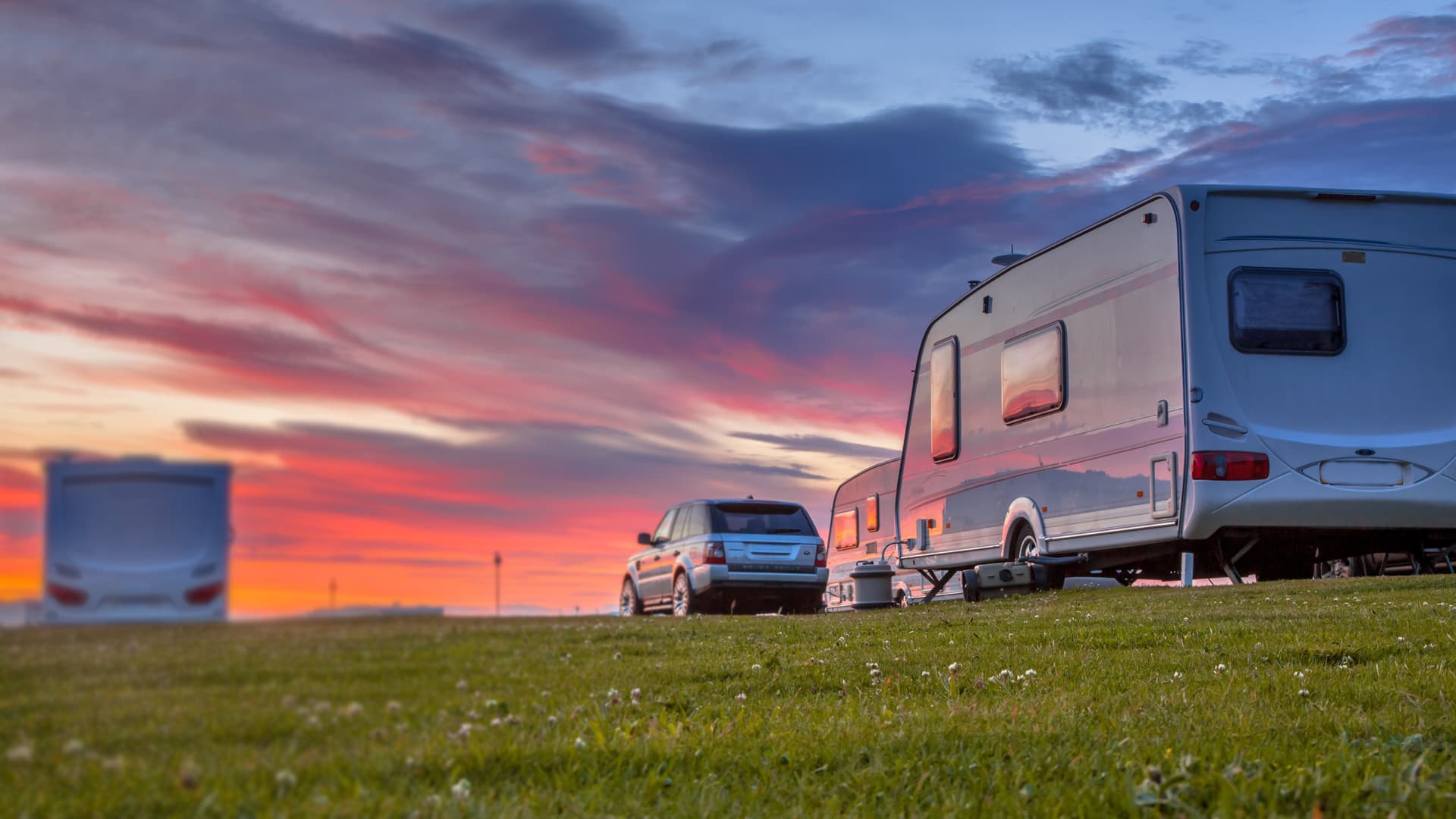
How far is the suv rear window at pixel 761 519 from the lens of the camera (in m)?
17.5

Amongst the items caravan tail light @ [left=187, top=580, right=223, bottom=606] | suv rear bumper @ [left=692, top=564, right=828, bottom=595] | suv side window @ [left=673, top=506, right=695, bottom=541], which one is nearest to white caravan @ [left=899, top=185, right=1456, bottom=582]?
suv rear bumper @ [left=692, top=564, right=828, bottom=595]

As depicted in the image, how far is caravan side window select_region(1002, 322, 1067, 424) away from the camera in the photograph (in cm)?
1372

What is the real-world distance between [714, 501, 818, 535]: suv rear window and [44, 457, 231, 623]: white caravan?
1554 centimetres

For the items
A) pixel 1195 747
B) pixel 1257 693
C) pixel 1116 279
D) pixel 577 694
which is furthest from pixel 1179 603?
pixel 577 694

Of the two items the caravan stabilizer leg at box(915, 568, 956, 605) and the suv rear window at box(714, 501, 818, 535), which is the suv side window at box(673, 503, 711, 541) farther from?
the caravan stabilizer leg at box(915, 568, 956, 605)

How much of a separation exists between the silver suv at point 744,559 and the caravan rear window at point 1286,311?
7321 millimetres

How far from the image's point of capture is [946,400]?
16172mm

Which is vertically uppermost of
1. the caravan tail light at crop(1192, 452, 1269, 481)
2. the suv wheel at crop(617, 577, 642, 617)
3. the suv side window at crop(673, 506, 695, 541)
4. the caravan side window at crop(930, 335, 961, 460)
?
the caravan side window at crop(930, 335, 961, 460)

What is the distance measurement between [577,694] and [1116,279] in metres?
11.0

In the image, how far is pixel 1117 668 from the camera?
6.80 metres

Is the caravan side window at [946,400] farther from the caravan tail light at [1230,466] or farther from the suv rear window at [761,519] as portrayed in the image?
the caravan tail light at [1230,466]

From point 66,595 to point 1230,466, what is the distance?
450 inches

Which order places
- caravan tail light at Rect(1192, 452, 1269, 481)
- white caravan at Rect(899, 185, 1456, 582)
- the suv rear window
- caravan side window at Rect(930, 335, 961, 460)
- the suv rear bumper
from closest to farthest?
caravan tail light at Rect(1192, 452, 1269, 481), white caravan at Rect(899, 185, 1456, 582), caravan side window at Rect(930, 335, 961, 460), the suv rear bumper, the suv rear window

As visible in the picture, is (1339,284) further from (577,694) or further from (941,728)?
(577,694)
